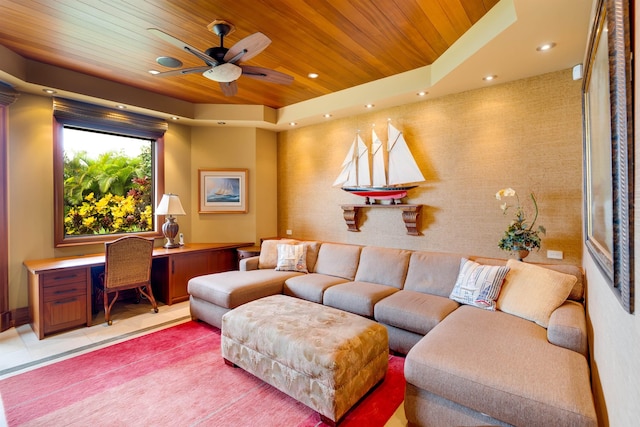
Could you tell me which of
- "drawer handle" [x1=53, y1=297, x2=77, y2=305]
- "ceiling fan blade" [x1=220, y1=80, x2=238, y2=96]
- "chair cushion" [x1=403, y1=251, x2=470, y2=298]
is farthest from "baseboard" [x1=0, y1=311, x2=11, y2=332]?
"chair cushion" [x1=403, y1=251, x2=470, y2=298]

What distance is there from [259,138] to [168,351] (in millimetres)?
3429

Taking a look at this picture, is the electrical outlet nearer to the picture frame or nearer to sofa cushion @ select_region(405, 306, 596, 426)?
sofa cushion @ select_region(405, 306, 596, 426)

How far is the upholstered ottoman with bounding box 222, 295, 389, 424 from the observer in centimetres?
190

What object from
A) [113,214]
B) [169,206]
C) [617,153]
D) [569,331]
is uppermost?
[617,153]

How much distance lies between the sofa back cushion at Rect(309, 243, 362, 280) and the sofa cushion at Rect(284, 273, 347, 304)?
0.43ft

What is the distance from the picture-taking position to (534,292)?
2385 millimetres

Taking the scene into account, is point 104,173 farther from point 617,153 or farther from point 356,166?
point 617,153

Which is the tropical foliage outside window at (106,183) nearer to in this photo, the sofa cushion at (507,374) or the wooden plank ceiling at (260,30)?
the wooden plank ceiling at (260,30)

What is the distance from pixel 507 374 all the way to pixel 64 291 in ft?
13.4

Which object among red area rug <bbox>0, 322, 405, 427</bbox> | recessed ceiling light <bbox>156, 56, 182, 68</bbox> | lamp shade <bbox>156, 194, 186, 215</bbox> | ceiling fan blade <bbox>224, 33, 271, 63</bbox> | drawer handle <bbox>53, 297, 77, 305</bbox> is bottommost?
red area rug <bbox>0, 322, 405, 427</bbox>

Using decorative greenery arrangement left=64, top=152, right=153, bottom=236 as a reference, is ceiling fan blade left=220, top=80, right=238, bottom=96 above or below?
above

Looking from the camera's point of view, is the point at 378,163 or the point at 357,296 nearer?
Answer: the point at 357,296

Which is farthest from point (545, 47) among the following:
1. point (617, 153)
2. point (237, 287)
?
point (237, 287)

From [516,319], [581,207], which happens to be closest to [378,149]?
[581,207]
